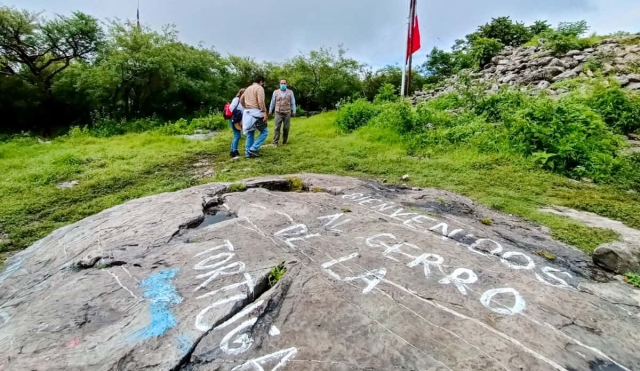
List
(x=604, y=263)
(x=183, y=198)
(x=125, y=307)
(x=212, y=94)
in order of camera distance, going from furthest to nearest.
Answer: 1. (x=212, y=94)
2. (x=183, y=198)
3. (x=604, y=263)
4. (x=125, y=307)

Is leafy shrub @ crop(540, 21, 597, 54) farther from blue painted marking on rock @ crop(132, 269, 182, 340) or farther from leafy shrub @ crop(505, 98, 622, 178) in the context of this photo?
blue painted marking on rock @ crop(132, 269, 182, 340)

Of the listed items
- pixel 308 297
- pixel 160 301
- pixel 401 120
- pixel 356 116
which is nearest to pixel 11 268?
pixel 160 301

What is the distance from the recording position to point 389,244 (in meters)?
3.42

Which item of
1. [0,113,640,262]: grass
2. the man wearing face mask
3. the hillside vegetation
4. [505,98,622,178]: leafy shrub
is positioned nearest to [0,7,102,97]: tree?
the hillside vegetation

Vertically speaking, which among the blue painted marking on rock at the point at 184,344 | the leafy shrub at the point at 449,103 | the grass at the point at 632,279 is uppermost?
the leafy shrub at the point at 449,103

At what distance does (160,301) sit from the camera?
259 cm

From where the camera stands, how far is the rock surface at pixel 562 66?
10.4 m

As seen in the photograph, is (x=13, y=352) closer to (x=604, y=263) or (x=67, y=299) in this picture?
(x=67, y=299)

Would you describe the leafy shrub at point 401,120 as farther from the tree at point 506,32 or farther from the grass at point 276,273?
the tree at point 506,32

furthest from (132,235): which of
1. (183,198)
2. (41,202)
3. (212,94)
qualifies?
(212,94)

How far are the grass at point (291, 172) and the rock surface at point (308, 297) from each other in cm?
101

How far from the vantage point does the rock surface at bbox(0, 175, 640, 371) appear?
2.10 metres

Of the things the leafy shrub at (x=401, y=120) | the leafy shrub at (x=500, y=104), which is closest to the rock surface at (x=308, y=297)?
the leafy shrub at (x=500, y=104)

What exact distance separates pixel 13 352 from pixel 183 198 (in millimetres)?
2565
